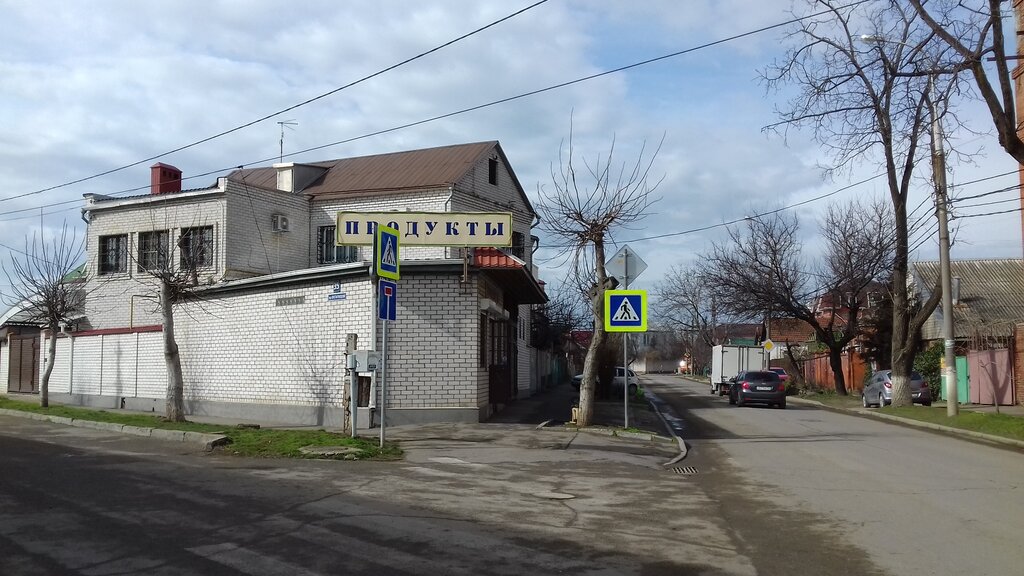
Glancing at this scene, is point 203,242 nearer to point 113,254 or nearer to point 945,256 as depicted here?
point 113,254

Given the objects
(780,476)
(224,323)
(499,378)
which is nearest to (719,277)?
(499,378)

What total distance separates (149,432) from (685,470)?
10.4 m

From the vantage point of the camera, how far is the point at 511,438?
15117mm

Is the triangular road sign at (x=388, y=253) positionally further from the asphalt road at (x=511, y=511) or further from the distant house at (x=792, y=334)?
the distant house at (x=792, y=334)

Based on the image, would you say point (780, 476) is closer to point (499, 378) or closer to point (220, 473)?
point (220, 473)

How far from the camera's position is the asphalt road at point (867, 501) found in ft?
22.1

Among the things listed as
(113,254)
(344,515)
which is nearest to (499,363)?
(344,515)

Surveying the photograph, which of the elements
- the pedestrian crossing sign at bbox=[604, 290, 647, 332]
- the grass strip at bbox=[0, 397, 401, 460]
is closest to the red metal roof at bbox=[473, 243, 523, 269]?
the pedestrian crossing sign at bbox=[604, 290, 647, 332]

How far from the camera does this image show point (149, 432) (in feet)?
51.7

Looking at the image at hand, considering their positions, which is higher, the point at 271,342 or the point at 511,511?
the point at 271,342

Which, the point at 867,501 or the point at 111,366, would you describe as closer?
the point at 867,501

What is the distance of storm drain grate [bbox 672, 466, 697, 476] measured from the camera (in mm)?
11984

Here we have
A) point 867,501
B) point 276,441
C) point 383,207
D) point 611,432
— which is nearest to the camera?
point 867,501

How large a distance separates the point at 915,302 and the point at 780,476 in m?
29.5
